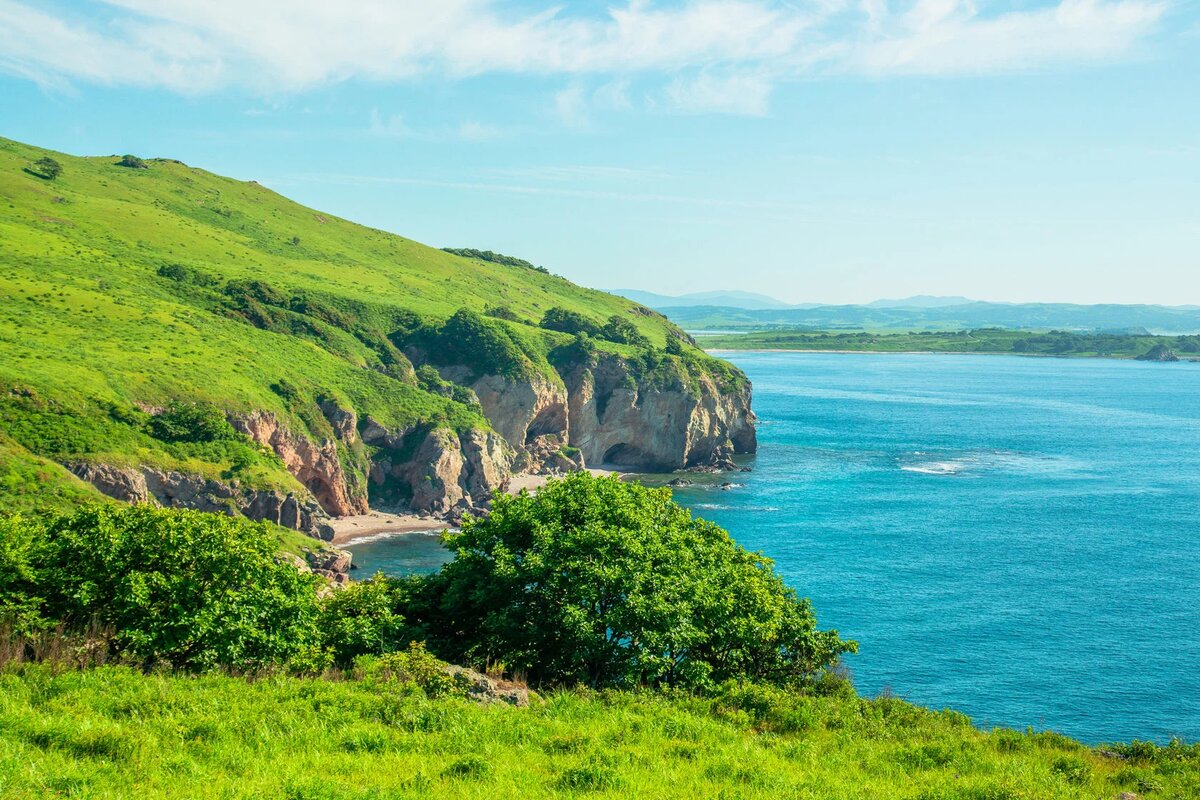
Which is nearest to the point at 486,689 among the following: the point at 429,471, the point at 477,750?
the point at 477,750

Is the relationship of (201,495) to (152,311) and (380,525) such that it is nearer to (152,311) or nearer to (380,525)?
(380,525)

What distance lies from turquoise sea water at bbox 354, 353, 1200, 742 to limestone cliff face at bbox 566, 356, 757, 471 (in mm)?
11652

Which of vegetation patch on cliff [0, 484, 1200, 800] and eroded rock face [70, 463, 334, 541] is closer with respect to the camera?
vegetation patch on cliff [0, 484, 1200, 800]

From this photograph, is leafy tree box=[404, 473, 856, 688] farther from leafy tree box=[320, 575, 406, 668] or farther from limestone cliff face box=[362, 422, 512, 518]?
limestone cliff face box=[362, 422, 512, 518]

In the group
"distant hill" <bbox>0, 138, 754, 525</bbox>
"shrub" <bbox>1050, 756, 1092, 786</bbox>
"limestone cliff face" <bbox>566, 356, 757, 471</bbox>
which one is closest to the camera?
"shrub" <bbox>1050, 756, 1092, 786</bbox>

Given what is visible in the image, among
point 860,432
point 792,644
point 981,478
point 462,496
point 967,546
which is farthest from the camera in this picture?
point 860,432

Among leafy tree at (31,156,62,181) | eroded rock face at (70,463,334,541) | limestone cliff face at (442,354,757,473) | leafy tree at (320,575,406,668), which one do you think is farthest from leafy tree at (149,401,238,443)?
leafy tree at (31,156,62,181)

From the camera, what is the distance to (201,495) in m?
85.0

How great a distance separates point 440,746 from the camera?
24016 millimetres

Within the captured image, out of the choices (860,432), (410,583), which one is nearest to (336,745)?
(410,583)

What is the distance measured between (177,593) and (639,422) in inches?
4987

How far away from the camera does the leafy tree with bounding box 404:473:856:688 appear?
35094 mm

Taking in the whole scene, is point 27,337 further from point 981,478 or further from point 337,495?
point 981,478

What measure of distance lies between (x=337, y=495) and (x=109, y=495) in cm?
3311
